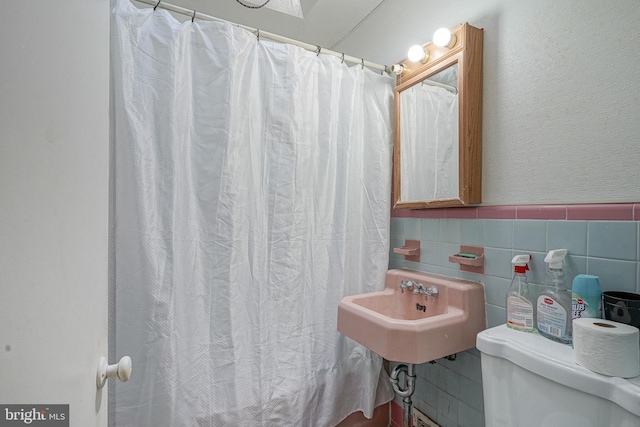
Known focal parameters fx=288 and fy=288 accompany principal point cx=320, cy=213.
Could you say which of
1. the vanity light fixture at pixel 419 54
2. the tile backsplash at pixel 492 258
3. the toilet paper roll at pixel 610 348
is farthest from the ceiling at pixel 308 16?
the toilet paper roll at pixel 610 348

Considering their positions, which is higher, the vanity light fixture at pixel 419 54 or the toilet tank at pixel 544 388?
the vanity light fixture at pixel 419 54

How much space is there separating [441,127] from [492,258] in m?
0.59

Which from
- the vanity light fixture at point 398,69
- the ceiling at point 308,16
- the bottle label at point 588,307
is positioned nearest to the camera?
the bottle label at point 588,307

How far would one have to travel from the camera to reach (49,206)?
341mm

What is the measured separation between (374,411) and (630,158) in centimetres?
150

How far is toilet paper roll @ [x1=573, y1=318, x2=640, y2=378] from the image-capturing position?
0.61m

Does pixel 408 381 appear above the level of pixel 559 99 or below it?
below

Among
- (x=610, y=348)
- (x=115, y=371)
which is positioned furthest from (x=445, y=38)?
(x=115, y=371)

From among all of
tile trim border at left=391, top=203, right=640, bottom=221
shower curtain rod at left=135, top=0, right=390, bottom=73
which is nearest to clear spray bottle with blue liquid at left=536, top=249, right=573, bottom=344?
tile trim border at left=391, top=203, right=640, bottom=221

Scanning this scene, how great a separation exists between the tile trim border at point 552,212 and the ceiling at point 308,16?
126cm

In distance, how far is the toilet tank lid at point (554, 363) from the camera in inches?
23.0

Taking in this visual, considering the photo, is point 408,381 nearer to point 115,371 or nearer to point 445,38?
point 115,371

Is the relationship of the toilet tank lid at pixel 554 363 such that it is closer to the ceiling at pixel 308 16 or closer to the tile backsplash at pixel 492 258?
the tile backsplash at pixel 492 258

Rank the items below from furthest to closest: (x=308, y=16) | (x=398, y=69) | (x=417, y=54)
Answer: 1. (x=308, y=16)
2. (x=398, y=69)
3. (x=417, y=54)
